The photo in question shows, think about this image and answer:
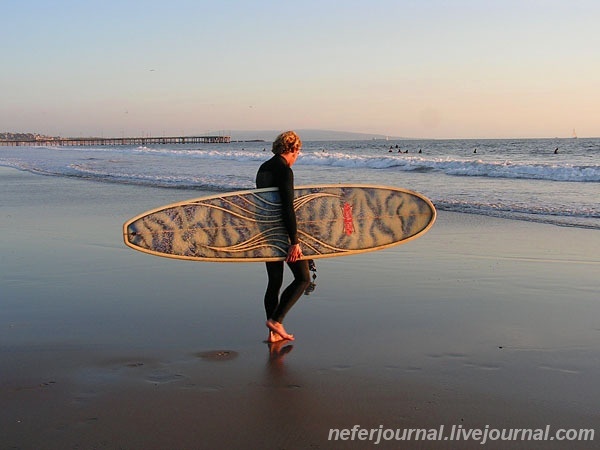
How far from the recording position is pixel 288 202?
4.74m

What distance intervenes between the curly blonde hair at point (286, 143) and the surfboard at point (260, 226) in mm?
404

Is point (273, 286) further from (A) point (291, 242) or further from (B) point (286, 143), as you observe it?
(B) point (286, 143)

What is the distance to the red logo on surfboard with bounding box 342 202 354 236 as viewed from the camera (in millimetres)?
5570

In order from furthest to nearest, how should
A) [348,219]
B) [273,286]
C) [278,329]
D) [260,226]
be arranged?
[348,219], [260,226], [273,286], [278,329]

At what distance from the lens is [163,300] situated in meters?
5.84

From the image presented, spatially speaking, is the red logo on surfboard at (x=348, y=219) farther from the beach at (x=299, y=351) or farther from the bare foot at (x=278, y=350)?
the bare foot at (x=278, y=350)

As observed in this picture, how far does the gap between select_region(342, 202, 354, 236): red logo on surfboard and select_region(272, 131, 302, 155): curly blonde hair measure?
38.8 inches

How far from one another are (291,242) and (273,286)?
38 cm

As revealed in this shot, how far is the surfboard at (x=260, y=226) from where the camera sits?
516 centimetres

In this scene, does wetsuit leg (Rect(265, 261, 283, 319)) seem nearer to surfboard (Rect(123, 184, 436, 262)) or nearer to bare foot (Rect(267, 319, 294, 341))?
surfboard (Rect(123, 184, 436, 262))

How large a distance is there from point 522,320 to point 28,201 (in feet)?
38.0

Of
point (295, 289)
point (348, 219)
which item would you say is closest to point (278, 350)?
point (295, 289)

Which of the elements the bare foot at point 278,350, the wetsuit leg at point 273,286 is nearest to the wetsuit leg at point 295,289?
the wetsuit leg at point 273,286

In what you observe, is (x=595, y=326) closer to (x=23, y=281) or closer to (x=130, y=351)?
(x=130, y=351)
